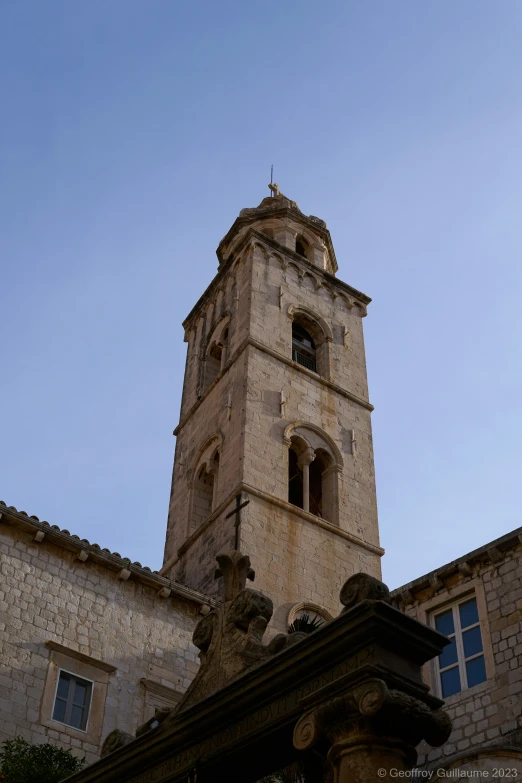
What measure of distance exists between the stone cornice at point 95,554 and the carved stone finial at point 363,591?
10.1m

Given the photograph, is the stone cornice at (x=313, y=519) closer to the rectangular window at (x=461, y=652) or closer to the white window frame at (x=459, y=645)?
the white window frame at (x=459, y=645)

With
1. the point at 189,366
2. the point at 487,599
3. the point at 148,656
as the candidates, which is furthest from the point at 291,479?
the point at 487,599

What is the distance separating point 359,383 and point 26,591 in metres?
15.5

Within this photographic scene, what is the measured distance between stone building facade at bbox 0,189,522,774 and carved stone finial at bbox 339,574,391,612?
701 cm

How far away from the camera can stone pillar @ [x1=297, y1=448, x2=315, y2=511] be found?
25438mm

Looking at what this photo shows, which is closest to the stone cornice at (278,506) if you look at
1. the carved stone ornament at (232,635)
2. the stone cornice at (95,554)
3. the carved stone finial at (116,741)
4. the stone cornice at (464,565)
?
the stone cornice at (95,554)

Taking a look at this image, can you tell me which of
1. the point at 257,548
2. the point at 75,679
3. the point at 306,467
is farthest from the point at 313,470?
the point at 75,679

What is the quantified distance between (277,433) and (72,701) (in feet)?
37.4

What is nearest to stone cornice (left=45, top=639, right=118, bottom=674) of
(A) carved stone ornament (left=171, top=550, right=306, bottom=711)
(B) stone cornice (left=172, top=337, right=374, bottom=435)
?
(A) carved stone ornament (left=171, top=550, right=306, bottom=711)

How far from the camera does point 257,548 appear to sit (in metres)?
23.1

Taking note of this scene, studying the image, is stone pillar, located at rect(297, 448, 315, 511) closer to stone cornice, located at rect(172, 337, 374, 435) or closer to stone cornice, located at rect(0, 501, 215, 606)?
stone cornice, located at rect(172, 337, 374, 435)

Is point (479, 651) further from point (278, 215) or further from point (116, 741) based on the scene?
point (278, 215)

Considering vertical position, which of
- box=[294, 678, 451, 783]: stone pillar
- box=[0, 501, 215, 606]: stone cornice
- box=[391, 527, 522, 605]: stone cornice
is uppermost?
box=[0, 501, 215, 606]: stone cornice

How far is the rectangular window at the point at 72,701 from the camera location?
1552 cm
